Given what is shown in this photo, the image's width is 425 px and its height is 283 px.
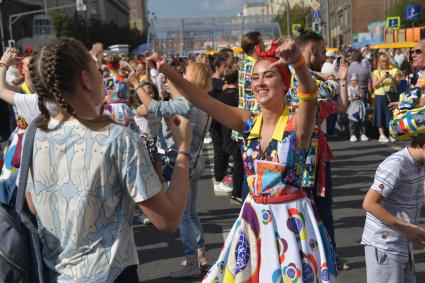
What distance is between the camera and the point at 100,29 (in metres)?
80.6

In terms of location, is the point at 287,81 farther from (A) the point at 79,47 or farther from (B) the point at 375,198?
(A) the point at 79,47

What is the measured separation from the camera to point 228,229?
6469 mm

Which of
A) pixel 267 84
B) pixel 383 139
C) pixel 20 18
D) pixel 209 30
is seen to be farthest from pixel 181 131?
pixel 20 18

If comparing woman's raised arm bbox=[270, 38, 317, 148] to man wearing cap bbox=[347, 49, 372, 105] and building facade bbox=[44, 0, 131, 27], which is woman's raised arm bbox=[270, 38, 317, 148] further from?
building facade bbox=[44, 0, 131, 27]

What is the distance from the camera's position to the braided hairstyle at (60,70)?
2.01 metres

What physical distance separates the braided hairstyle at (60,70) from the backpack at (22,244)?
21 centimetres

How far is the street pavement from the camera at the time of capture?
5242 mm

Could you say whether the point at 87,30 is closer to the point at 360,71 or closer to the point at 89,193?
the point at 360,71

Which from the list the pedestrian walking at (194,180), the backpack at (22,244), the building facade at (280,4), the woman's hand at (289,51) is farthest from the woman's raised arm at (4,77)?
the building facade at (280,4)

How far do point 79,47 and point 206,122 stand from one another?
9.94 feet

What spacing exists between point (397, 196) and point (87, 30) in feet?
248

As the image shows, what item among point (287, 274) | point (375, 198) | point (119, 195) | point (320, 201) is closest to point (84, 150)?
point (119, 195)

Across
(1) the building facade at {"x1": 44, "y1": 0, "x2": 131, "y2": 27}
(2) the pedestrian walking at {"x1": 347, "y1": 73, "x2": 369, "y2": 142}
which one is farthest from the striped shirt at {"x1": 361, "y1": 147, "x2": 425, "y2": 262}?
(1) the building facade at {"x1": 44, "y1": 0, "x2": 131, "y2": 27}

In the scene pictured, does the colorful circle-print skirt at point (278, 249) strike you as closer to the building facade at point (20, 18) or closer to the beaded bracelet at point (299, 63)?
the beaded bracelet at point (299, 63)
